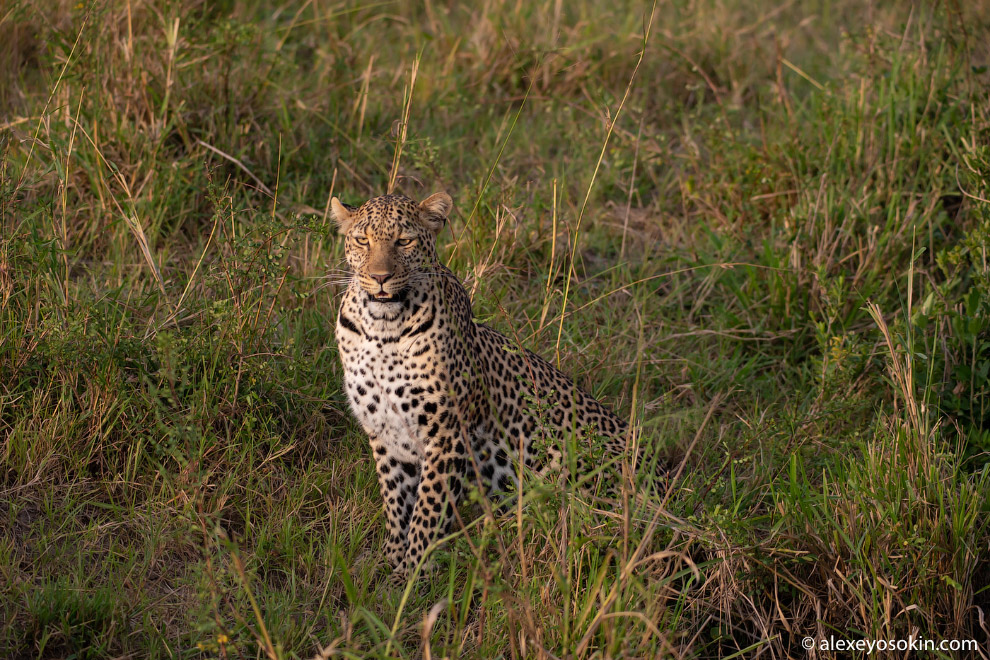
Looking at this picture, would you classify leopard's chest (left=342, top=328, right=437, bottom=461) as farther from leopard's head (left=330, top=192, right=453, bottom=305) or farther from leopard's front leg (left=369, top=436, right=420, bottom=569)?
leopard's head (left=330, top=192, right=453, bottom=305)

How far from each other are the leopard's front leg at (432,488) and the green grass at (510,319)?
0.18 metres

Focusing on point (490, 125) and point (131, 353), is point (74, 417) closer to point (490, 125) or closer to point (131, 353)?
point (131, 353)

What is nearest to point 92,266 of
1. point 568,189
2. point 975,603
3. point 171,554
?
point 171,554

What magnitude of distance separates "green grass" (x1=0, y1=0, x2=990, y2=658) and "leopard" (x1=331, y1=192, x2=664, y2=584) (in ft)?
0.77

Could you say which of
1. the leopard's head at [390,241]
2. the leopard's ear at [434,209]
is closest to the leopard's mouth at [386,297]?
the leopard's head at [390,241]

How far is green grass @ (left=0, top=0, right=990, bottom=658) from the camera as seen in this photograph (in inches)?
168

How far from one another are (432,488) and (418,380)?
0.52 metres

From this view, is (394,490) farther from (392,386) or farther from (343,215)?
(343,215)

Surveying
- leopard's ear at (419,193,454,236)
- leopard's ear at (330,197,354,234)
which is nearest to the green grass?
leopard's ear at (419,193,454,236)

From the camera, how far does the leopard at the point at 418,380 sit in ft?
15.8

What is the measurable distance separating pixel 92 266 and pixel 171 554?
2.16 meters

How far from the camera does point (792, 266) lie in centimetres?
648

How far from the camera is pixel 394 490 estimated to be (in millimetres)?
5035

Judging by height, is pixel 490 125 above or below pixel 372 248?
below
